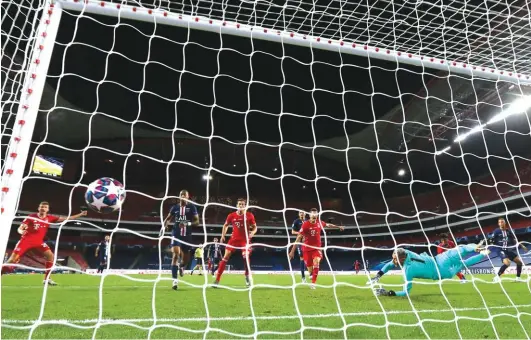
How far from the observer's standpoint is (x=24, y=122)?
80.9 inches

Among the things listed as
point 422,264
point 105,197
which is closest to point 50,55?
point 105,197

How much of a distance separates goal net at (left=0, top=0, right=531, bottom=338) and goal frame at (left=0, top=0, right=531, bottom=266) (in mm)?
13

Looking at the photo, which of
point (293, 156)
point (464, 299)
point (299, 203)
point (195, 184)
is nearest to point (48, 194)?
point (195, 184)

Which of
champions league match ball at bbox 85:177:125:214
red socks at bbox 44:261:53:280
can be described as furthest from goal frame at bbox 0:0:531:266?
champions league match ball at bbox 85:177:125:214

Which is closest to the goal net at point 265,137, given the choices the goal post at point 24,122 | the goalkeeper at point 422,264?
the goal post at point 24,122

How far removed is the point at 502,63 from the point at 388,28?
1499 mm

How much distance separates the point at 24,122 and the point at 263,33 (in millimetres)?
1890

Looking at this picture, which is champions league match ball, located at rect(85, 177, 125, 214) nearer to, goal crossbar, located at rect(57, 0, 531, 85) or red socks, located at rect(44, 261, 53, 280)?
red socks, located at rect(44, 261, 53, 280)

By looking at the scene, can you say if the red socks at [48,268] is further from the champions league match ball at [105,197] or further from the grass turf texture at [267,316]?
the champions league match ball at [105,197]

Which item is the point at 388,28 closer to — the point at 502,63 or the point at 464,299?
the point at 502,63

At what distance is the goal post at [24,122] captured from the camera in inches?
70.8

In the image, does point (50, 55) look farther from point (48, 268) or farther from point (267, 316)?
point (267, 316)

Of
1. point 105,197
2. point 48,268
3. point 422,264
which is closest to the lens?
point 48,268

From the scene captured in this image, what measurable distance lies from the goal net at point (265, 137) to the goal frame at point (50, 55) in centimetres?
1
